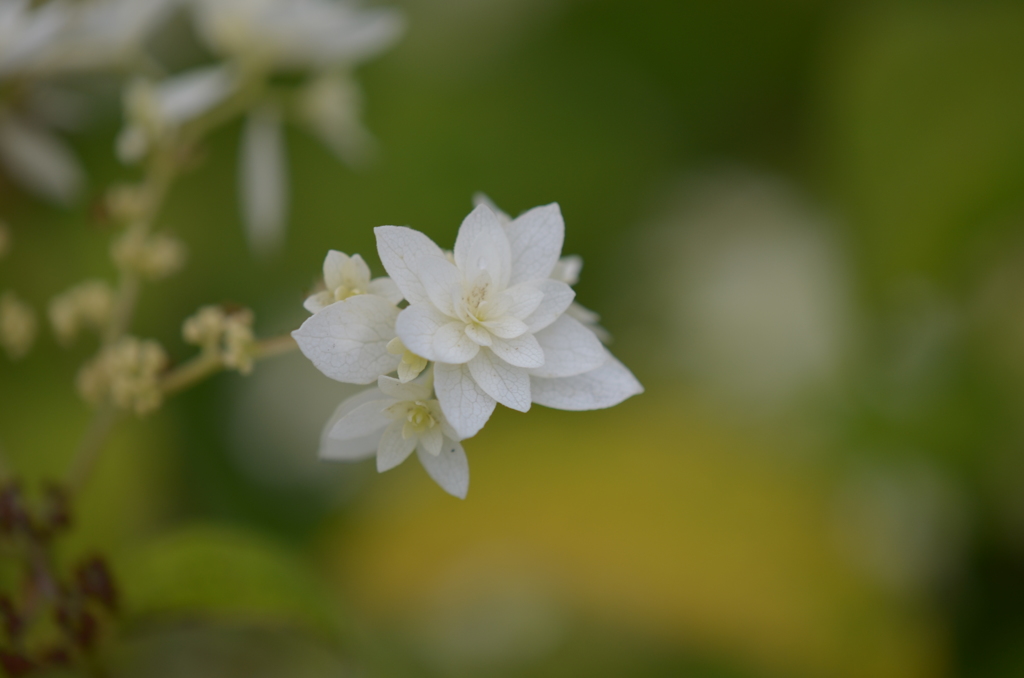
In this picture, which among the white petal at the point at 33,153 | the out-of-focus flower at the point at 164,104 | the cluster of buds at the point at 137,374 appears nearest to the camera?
the cluster of buds at the point at 137,374

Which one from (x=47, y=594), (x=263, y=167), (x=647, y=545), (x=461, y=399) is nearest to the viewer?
(x=461, y=399)

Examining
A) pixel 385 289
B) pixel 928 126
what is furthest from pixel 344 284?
pixel 928 126

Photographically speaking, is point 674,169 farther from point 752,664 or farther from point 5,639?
point 5,639

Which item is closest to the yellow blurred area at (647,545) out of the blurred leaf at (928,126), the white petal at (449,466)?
the blurred leaf at (928,126)

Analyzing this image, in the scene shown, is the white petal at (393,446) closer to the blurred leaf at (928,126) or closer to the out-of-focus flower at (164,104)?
the out-of-focus flower at (164,104)

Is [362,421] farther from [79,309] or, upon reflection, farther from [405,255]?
[79,309]

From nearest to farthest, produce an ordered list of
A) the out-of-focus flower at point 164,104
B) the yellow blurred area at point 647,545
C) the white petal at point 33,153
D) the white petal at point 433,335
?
the white petal at point 433,335 < the out-of-focus flower at point 164,104 < the white petal at point 33,153 < the yellow blurred area at point 647,545
